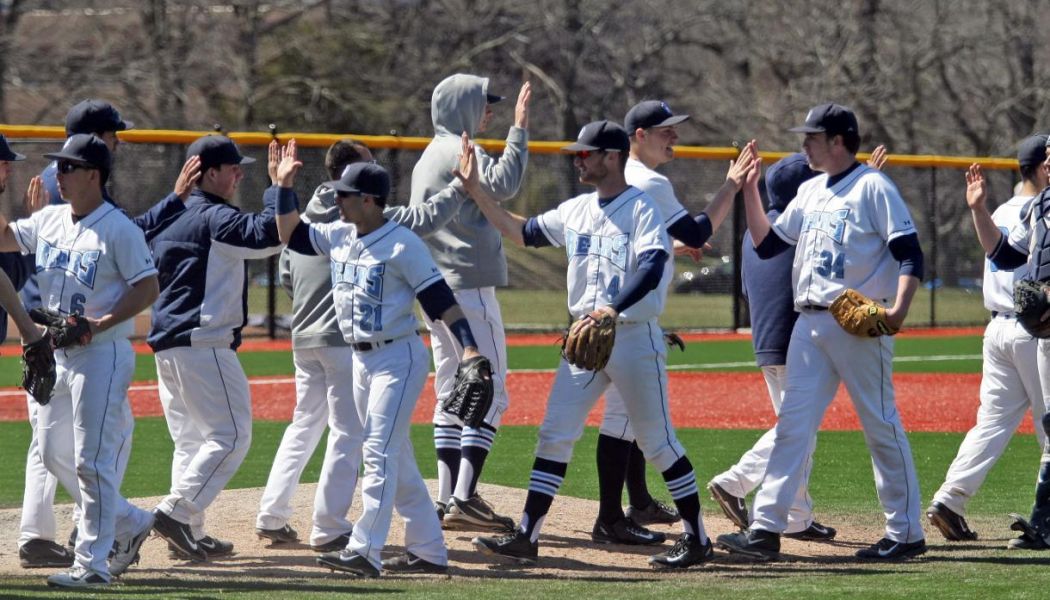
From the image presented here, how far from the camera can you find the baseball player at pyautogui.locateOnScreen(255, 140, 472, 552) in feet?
21.3

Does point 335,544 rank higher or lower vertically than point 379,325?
lower

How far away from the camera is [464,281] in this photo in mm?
7168

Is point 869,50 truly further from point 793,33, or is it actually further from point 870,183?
point 870,183

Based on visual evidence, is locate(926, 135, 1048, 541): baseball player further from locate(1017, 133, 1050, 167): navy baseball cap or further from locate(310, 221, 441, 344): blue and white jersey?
locate(310, 221, 441, 344): blue and white jersey

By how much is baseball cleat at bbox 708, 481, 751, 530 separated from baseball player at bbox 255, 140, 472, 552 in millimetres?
1772

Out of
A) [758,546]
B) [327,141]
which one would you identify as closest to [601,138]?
[758,546]

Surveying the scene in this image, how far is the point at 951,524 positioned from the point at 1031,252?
4.41 feet

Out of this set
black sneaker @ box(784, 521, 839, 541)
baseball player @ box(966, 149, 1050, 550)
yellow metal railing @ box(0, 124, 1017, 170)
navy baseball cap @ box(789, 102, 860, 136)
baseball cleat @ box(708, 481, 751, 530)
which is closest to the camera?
navy baseball cap @ box(789, 102, 860, 136)

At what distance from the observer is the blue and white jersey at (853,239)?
20.7 feet

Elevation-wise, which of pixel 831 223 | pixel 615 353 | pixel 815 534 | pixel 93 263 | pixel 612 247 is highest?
pixel 831 223

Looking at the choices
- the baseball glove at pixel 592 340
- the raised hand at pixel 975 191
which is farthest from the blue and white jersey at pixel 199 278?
the raised hand at pixel 975 191

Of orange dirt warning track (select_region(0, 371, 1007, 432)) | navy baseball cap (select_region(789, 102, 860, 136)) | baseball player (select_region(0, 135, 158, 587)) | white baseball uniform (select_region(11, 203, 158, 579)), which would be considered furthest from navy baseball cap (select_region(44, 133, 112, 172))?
orange dirt warning track (select_region(0, 371, 1007, 432))

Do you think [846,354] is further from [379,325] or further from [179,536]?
[179,536]

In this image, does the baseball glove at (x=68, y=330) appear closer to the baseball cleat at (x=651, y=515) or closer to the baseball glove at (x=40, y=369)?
the baseball glove at (x=40, y=369)
